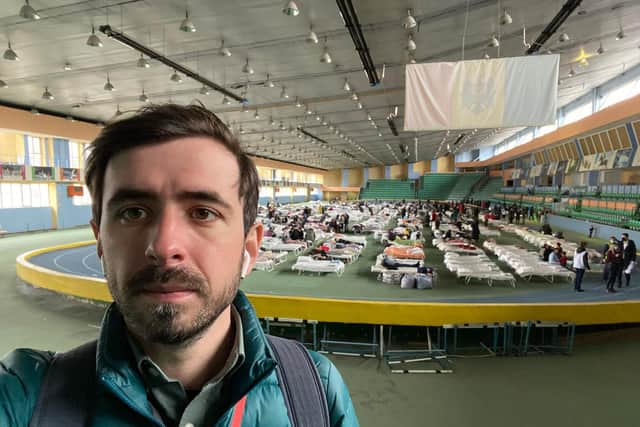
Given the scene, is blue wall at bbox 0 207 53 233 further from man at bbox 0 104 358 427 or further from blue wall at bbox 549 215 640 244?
blue wall at bbox 549 215 640 244

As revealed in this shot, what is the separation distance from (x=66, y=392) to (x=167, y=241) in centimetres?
43

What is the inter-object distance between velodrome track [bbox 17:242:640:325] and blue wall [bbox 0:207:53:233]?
11.4 meters

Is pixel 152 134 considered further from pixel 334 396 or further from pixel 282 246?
pixel 282 246

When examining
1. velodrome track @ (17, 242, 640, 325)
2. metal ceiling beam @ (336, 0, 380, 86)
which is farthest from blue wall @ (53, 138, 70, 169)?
metal ceiling beam @ (336, 0, 380, 86)

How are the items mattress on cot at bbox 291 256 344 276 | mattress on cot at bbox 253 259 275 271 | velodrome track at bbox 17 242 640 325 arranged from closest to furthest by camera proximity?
1. velodrome track at bbox 17 242 640 325
2. mattress on cot at bbox 291 256 344 276
3. mattress on cot at bbox 253 259 275 271

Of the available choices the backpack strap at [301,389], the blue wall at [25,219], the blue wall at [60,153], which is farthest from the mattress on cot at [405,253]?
the blue wall at [25,219]

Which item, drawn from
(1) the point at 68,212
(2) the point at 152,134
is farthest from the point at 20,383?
(1) the point at 68,212

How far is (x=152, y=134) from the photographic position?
1.04 metres

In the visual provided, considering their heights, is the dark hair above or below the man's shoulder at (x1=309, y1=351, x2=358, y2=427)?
above

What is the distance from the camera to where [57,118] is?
66.2ft

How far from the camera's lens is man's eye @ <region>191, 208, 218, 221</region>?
3.33 feet

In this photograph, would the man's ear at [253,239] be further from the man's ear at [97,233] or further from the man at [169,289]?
the man's ear at [97,233]

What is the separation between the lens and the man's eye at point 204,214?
101 centimetres

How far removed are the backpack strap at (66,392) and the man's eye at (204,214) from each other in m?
0.48
